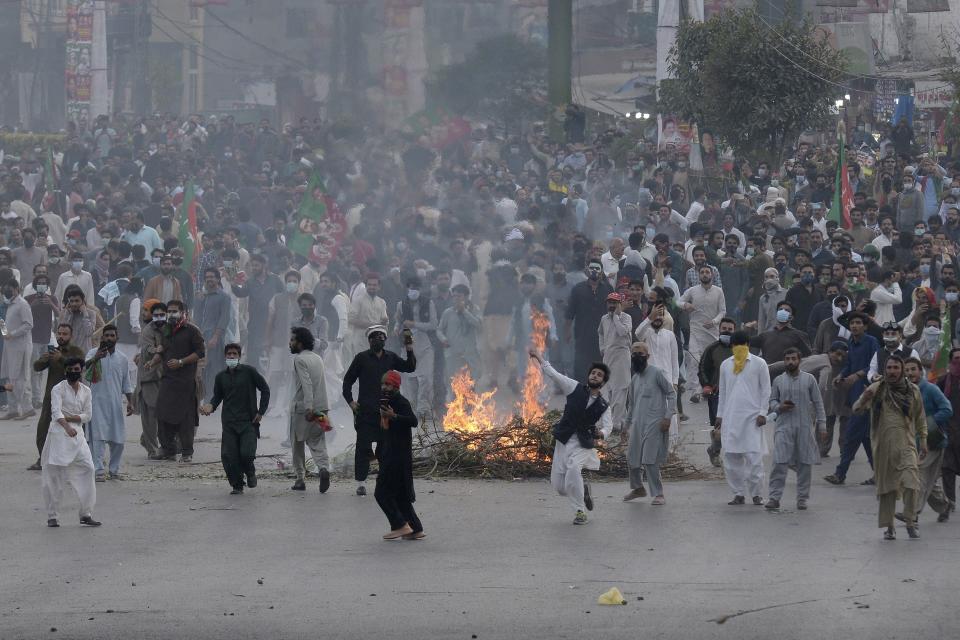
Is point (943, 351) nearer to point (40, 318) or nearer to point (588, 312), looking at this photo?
point (588, 312)

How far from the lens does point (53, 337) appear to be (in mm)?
18359

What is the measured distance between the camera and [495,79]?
1652 inches

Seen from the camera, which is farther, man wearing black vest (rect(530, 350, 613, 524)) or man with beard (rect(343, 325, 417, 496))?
man with beard (rect(343, 325, 417, 496))

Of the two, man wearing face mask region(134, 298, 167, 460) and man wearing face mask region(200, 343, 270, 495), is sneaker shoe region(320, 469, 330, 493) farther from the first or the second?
man wearing face mask region(134, 298, 167, 460)

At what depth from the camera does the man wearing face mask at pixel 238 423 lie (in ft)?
42.0

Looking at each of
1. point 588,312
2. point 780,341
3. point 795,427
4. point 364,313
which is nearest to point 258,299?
point 364,313

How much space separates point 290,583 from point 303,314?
6983 mm

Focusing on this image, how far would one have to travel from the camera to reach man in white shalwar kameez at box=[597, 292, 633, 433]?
52.1 feet

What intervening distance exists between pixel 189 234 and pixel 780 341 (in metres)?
9.84

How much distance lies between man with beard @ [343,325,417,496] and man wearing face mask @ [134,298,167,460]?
261 centimetres

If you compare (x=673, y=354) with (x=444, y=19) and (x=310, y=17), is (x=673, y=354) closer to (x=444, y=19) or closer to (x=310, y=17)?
(x=444, y=19)

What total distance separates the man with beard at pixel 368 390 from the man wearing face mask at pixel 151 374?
261 centimetres

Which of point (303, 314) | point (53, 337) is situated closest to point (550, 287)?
point (303, 314)

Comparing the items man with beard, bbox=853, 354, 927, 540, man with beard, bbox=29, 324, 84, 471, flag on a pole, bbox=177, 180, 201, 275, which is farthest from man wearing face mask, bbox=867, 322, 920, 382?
flag on a pole, bbox=177, 180, 201, 275
